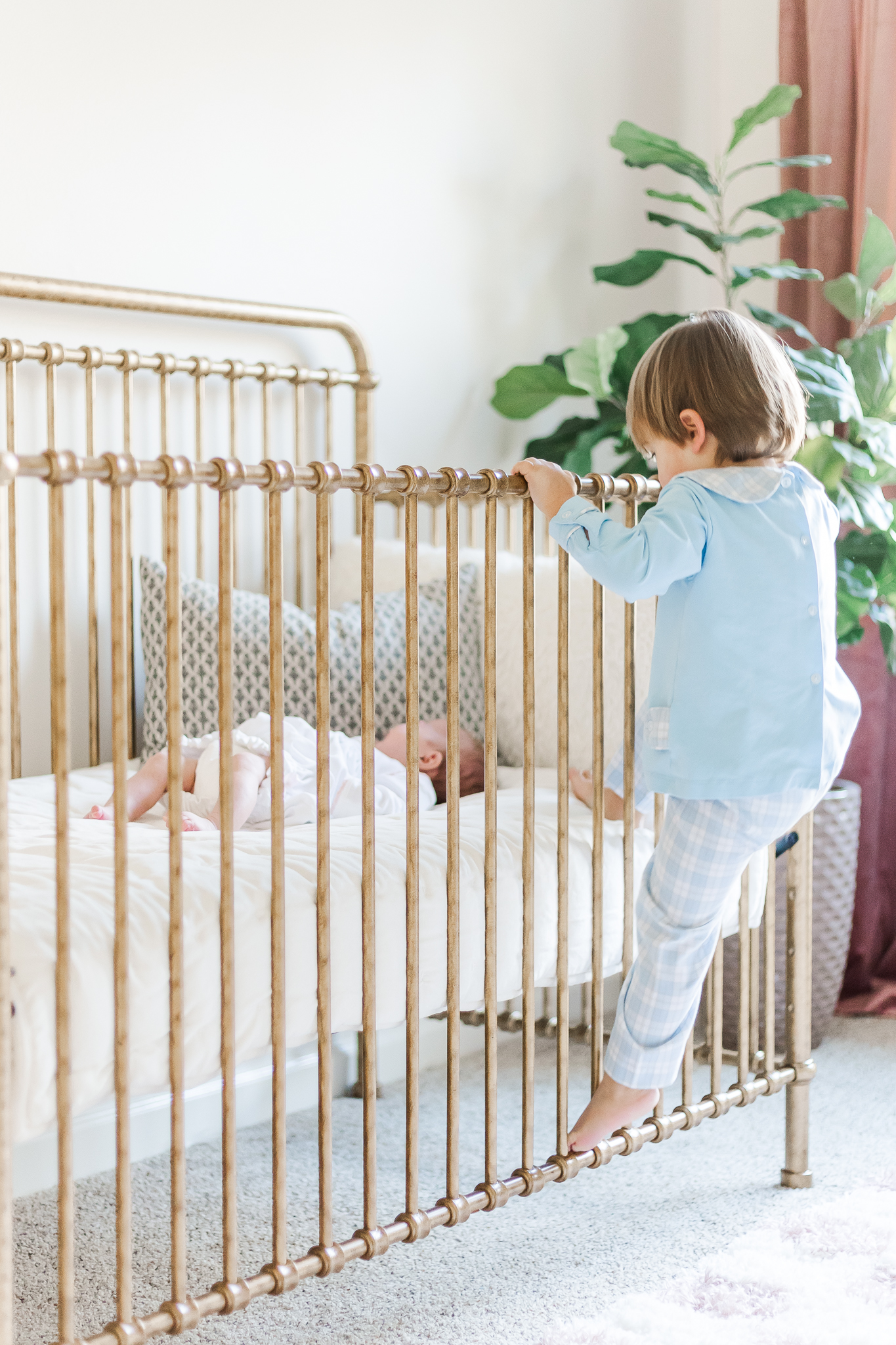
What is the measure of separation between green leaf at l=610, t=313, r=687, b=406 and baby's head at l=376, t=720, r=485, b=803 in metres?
0.74

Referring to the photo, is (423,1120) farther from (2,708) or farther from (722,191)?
(722,191)

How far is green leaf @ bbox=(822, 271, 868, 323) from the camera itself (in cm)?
208

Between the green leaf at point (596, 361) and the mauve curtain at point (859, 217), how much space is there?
50 cm

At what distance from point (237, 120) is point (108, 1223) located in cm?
150

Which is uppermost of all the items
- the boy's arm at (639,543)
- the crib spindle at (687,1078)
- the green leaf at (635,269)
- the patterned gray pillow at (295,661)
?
the green leaf at (635,269)

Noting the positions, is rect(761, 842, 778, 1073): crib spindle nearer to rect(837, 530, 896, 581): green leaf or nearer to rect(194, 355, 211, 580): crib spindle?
rect(837, 530, 896, 581): green leaf

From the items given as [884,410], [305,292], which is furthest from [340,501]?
[884,410]

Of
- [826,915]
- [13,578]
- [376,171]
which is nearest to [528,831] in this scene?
[13,578]

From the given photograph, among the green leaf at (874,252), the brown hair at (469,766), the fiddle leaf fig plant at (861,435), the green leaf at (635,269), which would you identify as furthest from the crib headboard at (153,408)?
the green leaf at (874,252)

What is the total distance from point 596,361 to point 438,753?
0.76 metres

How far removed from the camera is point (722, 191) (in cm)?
251

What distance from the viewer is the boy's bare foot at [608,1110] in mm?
1341

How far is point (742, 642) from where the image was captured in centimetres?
125

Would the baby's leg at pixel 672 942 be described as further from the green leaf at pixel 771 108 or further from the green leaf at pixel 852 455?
the green leaf at pixel 771 108
